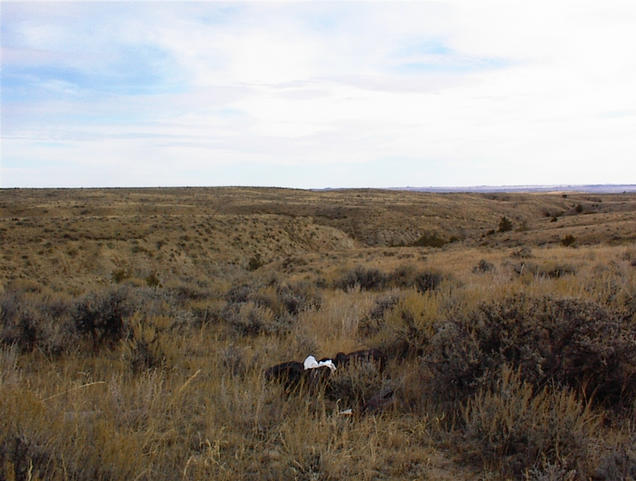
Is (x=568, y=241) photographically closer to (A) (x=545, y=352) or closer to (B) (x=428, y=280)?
(B) (x=428, y=280)

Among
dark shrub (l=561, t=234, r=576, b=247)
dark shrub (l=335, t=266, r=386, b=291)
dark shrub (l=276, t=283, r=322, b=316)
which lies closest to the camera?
dark shrub (l=276, t=283, r=322, b=316)

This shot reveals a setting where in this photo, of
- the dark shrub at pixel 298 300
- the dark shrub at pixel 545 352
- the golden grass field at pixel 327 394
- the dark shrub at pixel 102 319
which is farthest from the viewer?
the dark shrub at pixel 298 300

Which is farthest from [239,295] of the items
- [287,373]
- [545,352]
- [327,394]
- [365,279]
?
[545,352]

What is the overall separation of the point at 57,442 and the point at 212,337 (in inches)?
134

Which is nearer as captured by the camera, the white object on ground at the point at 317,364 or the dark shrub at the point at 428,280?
the white object on ground at the point at 317,364

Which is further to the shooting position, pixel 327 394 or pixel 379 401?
pixel 327 394

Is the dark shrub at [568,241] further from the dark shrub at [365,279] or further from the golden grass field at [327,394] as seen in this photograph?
the golden grass field at [327,394]

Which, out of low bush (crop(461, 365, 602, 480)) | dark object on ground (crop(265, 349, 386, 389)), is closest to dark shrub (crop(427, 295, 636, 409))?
low bush (crop(461, 365, 602, 480))

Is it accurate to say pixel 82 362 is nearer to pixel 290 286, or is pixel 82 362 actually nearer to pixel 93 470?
pixel 93 470

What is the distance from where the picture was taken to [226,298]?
8906 mm

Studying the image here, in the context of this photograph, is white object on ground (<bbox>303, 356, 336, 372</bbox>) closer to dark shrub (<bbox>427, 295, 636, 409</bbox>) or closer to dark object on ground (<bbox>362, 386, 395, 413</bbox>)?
dark object on ground (<bbox>362, 386, 395, 413</bbox>)

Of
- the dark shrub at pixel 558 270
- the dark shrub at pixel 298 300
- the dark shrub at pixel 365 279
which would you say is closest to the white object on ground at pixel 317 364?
the dark shrub at pixel 298 300

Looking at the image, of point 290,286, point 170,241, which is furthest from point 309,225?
point 290,286

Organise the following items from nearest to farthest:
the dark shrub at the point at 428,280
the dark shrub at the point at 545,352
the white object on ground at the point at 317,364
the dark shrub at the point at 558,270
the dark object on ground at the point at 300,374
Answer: the dark shrub at the point at 545,352 < the dark object on ground at the point at 300,374 < the white object on ground at the point at 317,364 < the dark shrub at the point at 428,280 < the dark shrub at the point at 558,270
